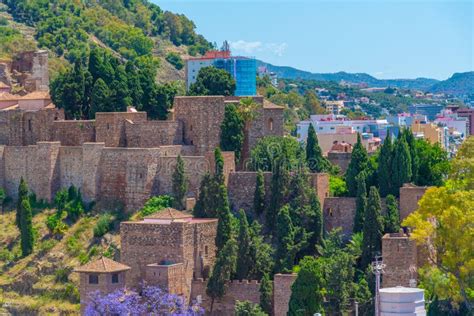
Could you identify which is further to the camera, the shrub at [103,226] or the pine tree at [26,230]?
the pine tree at [26,230]

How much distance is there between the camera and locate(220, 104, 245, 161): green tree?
48.7 meters

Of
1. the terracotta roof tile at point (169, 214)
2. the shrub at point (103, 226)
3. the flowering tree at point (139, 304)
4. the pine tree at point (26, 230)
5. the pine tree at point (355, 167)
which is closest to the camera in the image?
the flowering tree at point (139, 304)

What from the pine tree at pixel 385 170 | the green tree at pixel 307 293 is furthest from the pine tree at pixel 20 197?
the green tree at pixel 307 293

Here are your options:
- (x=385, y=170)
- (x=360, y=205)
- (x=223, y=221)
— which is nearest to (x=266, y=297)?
(x=223, y=221)

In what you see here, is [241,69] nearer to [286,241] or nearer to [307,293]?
[286,241]

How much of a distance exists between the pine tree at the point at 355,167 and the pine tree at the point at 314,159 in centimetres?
255

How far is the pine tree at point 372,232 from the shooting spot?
41562 mm

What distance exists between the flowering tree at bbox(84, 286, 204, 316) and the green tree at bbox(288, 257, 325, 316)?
3.09 meters

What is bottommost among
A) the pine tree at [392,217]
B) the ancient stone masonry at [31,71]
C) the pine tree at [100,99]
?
the pine tree at [392,217]

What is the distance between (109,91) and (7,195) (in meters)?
5.30

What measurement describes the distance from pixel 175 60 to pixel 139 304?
5656cm

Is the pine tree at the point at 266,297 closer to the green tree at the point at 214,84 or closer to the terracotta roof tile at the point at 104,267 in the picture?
the terracotta roof tile at the point at 104,267

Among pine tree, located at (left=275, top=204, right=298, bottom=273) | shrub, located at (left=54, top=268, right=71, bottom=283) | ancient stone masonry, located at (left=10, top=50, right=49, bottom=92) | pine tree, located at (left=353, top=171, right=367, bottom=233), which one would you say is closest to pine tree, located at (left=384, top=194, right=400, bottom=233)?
pine tree, located at (left=353, top=171, right=367, bottom=233)

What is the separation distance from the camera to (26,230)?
47.7 m
